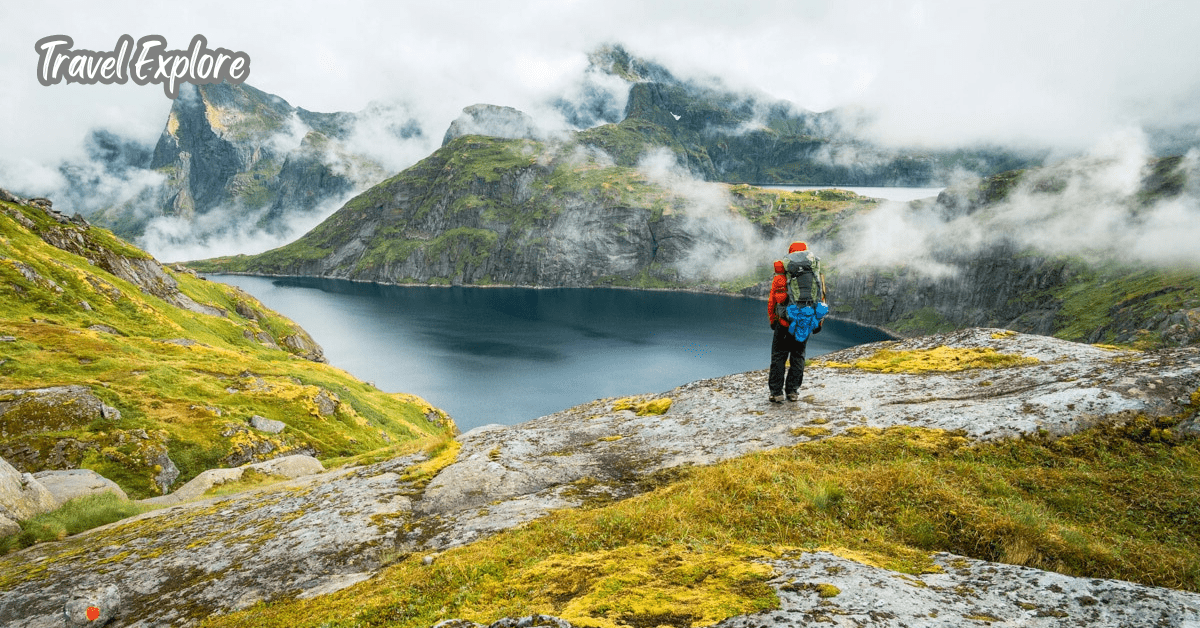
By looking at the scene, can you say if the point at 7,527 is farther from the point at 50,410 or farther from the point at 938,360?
the point at 938,360

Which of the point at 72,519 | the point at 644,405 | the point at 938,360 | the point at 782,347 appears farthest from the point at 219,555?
the point at 938,360

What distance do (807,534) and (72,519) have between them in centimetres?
1991

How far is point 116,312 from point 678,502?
60.9 m

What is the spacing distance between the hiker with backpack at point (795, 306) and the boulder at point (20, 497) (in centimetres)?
2187

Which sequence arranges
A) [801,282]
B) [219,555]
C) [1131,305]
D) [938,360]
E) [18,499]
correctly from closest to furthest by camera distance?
[219,555]
[18,499]
[801,282]
[938,360]
[1131,305]

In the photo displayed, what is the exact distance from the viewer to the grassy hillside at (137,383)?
79.5 feet

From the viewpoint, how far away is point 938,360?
58.5 ft

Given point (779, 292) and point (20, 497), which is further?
point (779, 292)

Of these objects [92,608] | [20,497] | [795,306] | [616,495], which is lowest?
[20,497]

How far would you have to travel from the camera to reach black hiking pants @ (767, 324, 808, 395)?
15.7 m

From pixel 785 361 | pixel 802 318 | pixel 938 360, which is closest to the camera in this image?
pixel 802 318

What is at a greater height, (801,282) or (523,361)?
(801,282)

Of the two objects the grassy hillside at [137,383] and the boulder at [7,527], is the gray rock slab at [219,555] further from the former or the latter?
the grassy hillside at [137,383]

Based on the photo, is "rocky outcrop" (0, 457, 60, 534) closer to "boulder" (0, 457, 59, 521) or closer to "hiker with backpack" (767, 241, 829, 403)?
"boulder" (0, 457, 59, 521)
